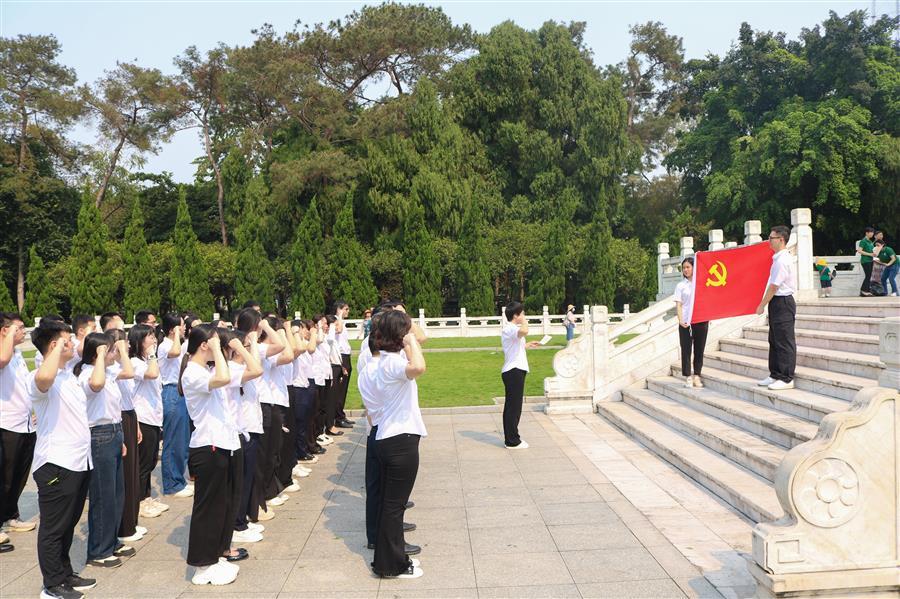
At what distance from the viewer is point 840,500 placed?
3.80 m

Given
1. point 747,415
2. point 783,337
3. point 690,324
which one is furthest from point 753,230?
point 747,415

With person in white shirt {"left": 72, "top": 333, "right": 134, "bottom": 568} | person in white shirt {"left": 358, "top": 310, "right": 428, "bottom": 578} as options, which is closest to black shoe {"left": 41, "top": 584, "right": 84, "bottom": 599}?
person in white shirt {"left": 72, "top": 333, "right": 134, "bottom": 568}

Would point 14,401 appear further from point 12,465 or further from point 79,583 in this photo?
point 79,583

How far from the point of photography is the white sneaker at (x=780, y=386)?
7562 millimetres

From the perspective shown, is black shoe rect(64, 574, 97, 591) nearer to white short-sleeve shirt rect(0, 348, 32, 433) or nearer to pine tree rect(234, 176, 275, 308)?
white short-sleeve shirt rect(0, 348, 32, 433)

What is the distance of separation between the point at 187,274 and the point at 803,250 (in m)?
27.6

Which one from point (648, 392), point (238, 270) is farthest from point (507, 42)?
point (648, 392)

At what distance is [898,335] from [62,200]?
39.1 metres

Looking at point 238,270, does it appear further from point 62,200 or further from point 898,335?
point 898,335

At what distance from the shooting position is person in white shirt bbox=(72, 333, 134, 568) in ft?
15.6

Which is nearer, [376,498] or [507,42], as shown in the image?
[376,498]

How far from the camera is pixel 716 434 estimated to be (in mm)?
7059

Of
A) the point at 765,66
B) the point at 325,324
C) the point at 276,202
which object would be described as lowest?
the point at 325,324

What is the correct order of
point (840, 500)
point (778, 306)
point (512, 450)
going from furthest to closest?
1. point (512, 450)
2. point (778, 306)
3. point (840, 500)
